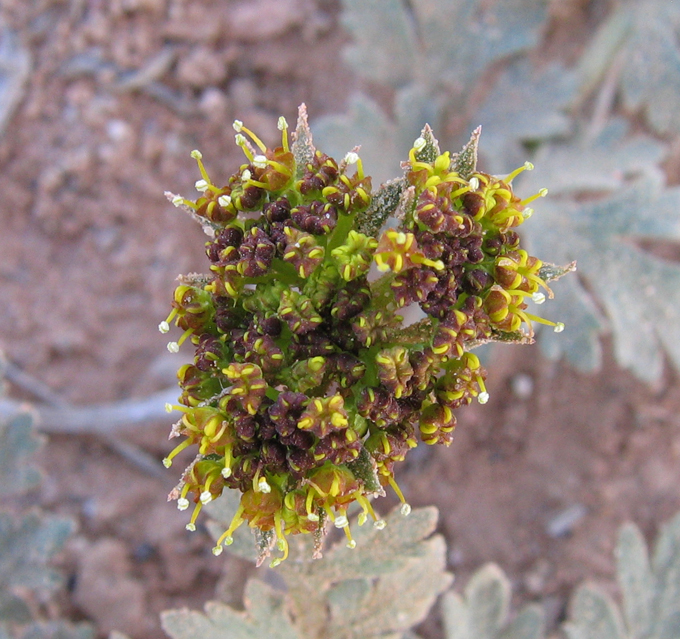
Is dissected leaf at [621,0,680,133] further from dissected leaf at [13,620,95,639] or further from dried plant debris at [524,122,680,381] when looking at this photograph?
dissected leaf at [13,620,95,639]

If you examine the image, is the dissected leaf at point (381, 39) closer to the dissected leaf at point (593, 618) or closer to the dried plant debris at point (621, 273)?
the dried plant debris at point (621, 273)

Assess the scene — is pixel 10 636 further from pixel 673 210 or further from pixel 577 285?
pixel 673 210

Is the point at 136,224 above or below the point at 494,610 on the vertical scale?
above

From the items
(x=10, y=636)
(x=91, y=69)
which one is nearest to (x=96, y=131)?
(x=91, y=69)

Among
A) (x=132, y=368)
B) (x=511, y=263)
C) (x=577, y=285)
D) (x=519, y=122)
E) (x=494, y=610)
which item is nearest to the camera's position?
(x=511, y=263)

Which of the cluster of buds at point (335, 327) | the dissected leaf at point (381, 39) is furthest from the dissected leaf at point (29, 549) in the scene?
the dissected leaf at point (381, 39)

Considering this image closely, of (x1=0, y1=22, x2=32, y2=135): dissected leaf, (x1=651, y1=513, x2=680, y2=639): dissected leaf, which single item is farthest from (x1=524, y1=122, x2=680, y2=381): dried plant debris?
(x1=0, y1=22, x2=32, y2=135): dissected leaf

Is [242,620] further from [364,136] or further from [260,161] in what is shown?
[364,136]
